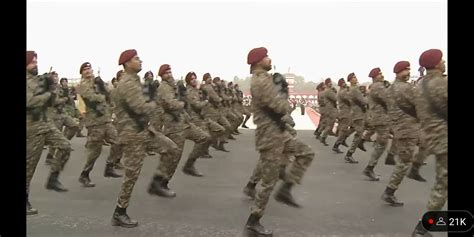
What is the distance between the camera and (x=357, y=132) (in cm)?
A: 988

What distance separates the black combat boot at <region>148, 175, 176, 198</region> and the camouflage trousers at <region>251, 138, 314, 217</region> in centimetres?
197

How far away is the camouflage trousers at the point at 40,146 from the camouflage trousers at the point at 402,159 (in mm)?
4501

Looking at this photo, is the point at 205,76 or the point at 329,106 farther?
the point at 329,106

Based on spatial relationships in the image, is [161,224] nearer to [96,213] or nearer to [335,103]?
[96,213]

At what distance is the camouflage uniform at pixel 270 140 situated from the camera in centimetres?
474

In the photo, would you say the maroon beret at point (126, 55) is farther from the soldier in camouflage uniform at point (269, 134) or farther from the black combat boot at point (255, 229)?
the black combat boot at point (255, 229)

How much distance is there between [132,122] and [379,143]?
14.3 feet

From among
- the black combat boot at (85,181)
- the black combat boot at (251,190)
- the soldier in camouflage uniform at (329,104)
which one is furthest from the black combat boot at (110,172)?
the soldier in camouflage uniform at (329,104)

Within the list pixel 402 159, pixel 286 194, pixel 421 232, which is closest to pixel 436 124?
pixel 421 232

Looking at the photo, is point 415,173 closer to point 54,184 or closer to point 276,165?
point 276,165

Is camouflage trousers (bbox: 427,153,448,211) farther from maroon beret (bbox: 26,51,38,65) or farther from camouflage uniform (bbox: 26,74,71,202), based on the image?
maroon beret (bbox: 26,51,38,65)
